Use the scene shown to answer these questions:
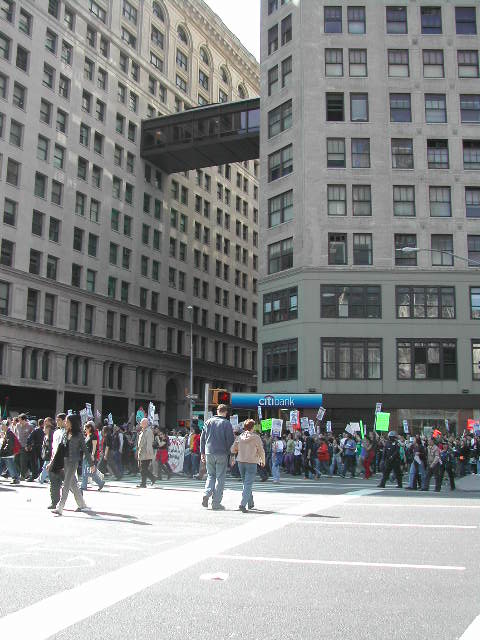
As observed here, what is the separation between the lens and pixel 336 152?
4528 cm

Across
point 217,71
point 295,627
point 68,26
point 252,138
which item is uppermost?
point 217,71

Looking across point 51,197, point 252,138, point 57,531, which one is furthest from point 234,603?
point 252,138

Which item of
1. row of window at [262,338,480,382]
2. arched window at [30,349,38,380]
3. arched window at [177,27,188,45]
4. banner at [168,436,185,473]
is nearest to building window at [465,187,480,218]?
row of window at [262,338,480,382]

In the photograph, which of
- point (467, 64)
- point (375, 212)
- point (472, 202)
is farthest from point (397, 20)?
point (375, 212)

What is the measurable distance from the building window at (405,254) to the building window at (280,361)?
838cm

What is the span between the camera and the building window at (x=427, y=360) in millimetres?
42844

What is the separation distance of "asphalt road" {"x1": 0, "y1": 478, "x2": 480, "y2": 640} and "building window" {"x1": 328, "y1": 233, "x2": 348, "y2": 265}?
102 feet

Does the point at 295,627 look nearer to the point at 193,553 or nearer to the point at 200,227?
the point at 193,553

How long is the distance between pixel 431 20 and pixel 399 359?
2322 centimetres

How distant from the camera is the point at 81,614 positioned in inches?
236

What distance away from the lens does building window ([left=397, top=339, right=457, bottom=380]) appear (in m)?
42.8

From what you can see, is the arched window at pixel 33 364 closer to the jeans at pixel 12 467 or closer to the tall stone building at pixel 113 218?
the tall stone building at pixel 113 218

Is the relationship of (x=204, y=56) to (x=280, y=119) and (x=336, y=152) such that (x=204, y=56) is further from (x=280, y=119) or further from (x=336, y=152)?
(x=336, y=152)

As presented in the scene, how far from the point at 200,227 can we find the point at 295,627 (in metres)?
67.7
